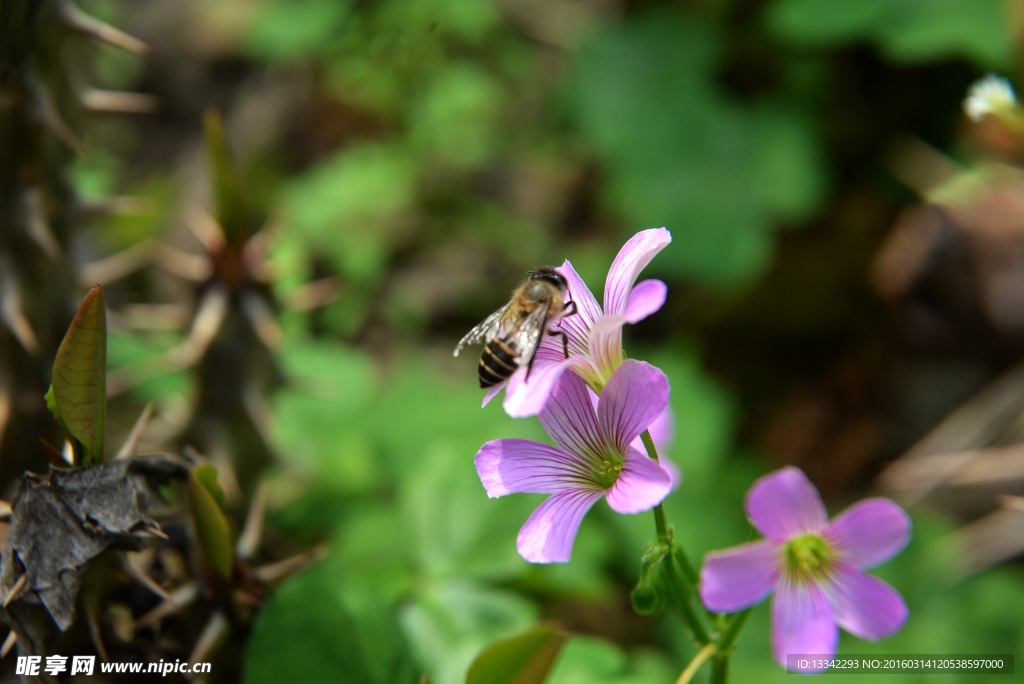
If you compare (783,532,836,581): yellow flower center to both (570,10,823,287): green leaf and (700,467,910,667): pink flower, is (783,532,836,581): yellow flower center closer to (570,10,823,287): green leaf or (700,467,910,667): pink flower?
(700,467,910,667): pink flower

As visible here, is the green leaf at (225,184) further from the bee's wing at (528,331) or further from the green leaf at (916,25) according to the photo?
the green leaf at (916,25)

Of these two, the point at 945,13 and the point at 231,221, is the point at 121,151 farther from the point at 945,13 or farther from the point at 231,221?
the point at 945,13

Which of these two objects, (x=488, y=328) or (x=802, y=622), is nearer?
(x=802, y=622)

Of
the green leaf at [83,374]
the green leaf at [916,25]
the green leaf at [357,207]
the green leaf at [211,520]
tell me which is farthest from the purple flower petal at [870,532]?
the green leaf at [357,207]

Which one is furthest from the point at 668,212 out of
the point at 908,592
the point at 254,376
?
the point at 254,376

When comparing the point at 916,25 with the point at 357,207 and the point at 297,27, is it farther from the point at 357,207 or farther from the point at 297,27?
the point at 297,27

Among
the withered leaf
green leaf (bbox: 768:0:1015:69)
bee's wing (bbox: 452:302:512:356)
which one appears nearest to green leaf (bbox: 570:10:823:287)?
green leaf (bbox: 768:0:1015:69)

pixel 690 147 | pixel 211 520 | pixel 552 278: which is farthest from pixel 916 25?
pixel 211 520
